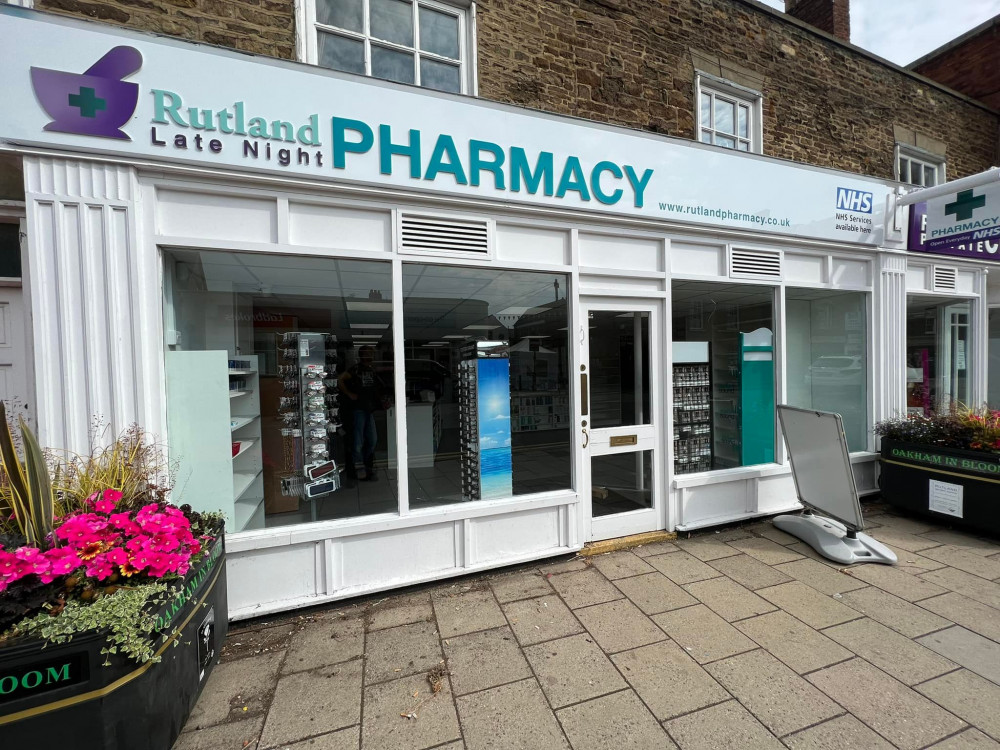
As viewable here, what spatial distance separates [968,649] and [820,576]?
0.90 meters

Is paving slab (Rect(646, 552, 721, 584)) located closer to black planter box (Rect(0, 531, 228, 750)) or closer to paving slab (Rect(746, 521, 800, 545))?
paving slab (Rect(746, 521, 800, 545))

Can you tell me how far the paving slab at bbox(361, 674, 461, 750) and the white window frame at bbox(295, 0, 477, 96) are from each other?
452 cm

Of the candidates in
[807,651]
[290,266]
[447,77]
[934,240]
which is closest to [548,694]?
[807,651]

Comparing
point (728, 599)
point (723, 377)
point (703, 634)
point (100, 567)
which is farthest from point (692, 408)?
point (100, 567)

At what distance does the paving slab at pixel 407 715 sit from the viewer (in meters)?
2.02

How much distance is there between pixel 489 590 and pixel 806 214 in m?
4.87

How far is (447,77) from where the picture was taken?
418cm

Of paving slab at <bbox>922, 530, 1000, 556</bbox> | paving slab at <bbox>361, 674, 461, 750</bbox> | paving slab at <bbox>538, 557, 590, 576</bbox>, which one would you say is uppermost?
paving slab at <bbox>538, 557, 590, 576</bbox>

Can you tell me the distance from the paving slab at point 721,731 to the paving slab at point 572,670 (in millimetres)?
345

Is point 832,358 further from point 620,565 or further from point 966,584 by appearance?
point 620,565

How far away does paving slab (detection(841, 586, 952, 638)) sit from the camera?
2.74 metres

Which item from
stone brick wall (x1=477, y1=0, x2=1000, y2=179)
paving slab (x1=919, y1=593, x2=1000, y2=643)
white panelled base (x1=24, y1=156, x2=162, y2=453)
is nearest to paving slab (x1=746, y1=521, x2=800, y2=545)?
paving slab (x1=919, y1=593, x2=1000, y2=643)

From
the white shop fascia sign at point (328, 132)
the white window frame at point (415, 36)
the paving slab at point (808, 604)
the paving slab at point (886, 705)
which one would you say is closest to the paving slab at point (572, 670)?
the paving slab at point (886, 705)

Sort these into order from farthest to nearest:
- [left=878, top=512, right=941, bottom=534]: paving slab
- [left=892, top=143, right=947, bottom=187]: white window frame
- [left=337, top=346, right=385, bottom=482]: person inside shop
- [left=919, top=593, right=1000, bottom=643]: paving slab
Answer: [left=892, top=143, right=947, bottom=187]: white window frame < [left=878, top=512, right=941, bottom=534]: paving slab < [left=337, top=346, right=385, bottom=482]: person inside shop < [left=919, top=593, right=1000, bottom=643]: paving slab
